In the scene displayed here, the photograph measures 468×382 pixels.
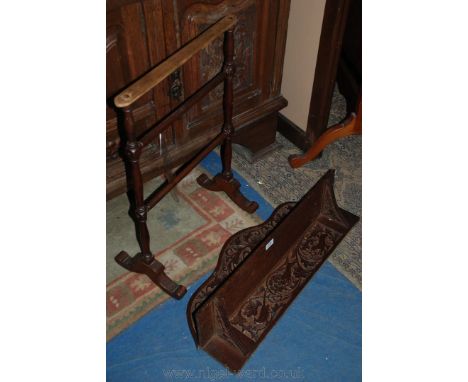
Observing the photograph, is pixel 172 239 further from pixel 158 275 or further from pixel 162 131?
pixel 162 131

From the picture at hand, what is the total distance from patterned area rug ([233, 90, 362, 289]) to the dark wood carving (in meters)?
0.11

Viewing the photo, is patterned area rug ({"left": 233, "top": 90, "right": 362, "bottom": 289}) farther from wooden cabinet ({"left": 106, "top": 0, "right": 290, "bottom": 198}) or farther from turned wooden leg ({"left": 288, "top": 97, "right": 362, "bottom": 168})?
wooden cabinet ({"left": 106, "top": 0, "right": 290, "bottom": 198})

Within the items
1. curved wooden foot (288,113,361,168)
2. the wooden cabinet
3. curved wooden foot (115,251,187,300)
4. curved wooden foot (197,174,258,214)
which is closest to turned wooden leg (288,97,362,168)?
curved wooden foot (288,113,361,168)

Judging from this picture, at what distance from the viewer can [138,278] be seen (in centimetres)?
256

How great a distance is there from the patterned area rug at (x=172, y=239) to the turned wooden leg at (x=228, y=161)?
2.3 inches

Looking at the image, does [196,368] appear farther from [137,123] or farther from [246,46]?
[246,46]

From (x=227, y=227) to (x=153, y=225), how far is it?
41 cm

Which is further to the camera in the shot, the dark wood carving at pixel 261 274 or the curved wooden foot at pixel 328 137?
the curved wooden foot at pixel 328 137

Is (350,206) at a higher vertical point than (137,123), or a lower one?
lower

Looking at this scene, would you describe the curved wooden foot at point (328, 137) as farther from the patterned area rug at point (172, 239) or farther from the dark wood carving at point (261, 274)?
the patterned area rug at point (172, 239)

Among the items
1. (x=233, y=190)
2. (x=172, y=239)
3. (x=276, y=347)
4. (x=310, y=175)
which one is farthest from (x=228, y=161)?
(x=276, y=347)

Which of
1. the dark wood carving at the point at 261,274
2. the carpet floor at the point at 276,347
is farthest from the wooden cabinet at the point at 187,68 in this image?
the carpet floor at the point at 276,347

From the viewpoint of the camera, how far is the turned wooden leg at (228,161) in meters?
2.28

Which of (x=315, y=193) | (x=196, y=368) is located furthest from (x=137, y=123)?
(x=196, y=368)
